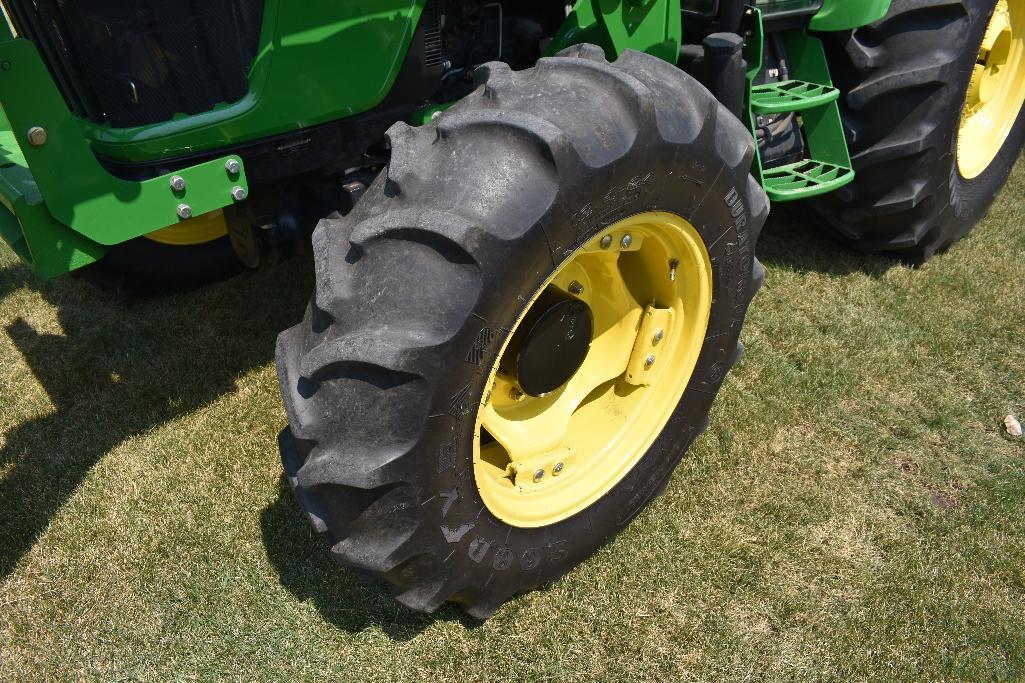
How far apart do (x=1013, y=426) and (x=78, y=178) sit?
9.51 feet

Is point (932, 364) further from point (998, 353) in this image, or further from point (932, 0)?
point (932, 0)

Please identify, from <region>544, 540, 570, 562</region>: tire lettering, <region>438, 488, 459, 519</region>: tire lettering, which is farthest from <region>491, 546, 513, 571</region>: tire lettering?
<region>438, 488, 459, 519</region>: tire lettering

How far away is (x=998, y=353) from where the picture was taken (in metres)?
3.06

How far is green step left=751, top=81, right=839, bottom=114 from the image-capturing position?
102 inches

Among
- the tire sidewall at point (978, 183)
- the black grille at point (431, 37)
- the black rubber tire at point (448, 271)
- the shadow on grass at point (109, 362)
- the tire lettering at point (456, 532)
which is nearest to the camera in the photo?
the black rubber tire at point (448, 271)

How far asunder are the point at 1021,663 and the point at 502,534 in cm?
137

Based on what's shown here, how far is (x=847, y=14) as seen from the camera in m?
2.77

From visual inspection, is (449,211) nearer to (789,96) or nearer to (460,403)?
(460,403)

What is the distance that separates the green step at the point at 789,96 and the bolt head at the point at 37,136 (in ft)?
6.51

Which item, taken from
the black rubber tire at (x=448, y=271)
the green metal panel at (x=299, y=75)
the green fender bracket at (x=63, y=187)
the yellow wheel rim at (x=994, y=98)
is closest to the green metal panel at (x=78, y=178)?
the green fender bracket at (x=63, y=187)

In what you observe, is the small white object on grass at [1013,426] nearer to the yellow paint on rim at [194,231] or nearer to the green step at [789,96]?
the green step at [789,96]

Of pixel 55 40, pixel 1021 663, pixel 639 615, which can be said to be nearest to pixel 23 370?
pixel 55 40

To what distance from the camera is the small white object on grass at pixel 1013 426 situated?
272 cm

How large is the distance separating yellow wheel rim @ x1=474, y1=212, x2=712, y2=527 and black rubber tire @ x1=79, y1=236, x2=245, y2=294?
1743mm
